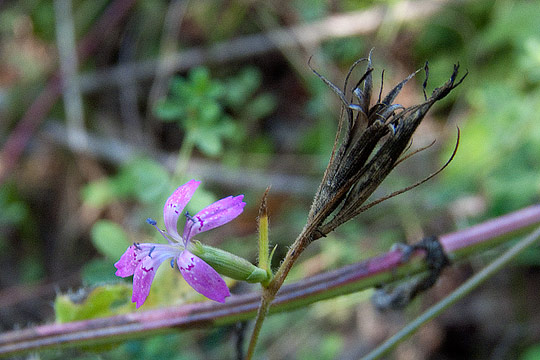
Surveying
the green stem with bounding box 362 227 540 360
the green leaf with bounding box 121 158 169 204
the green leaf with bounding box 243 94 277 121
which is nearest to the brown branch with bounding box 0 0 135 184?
the green leaf with bounding box 243 94 277 121

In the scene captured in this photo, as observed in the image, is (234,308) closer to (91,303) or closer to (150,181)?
(91,303)

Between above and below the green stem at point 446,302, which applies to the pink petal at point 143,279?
above

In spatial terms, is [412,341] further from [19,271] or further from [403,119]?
[19,271]

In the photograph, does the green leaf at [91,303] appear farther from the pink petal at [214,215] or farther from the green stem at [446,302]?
the green stem at [446,302]

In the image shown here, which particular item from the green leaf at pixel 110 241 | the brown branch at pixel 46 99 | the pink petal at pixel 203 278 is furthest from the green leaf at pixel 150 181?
the brown branch at pixel 46 99

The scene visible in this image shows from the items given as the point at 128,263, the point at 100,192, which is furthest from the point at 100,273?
the point at 100,192
